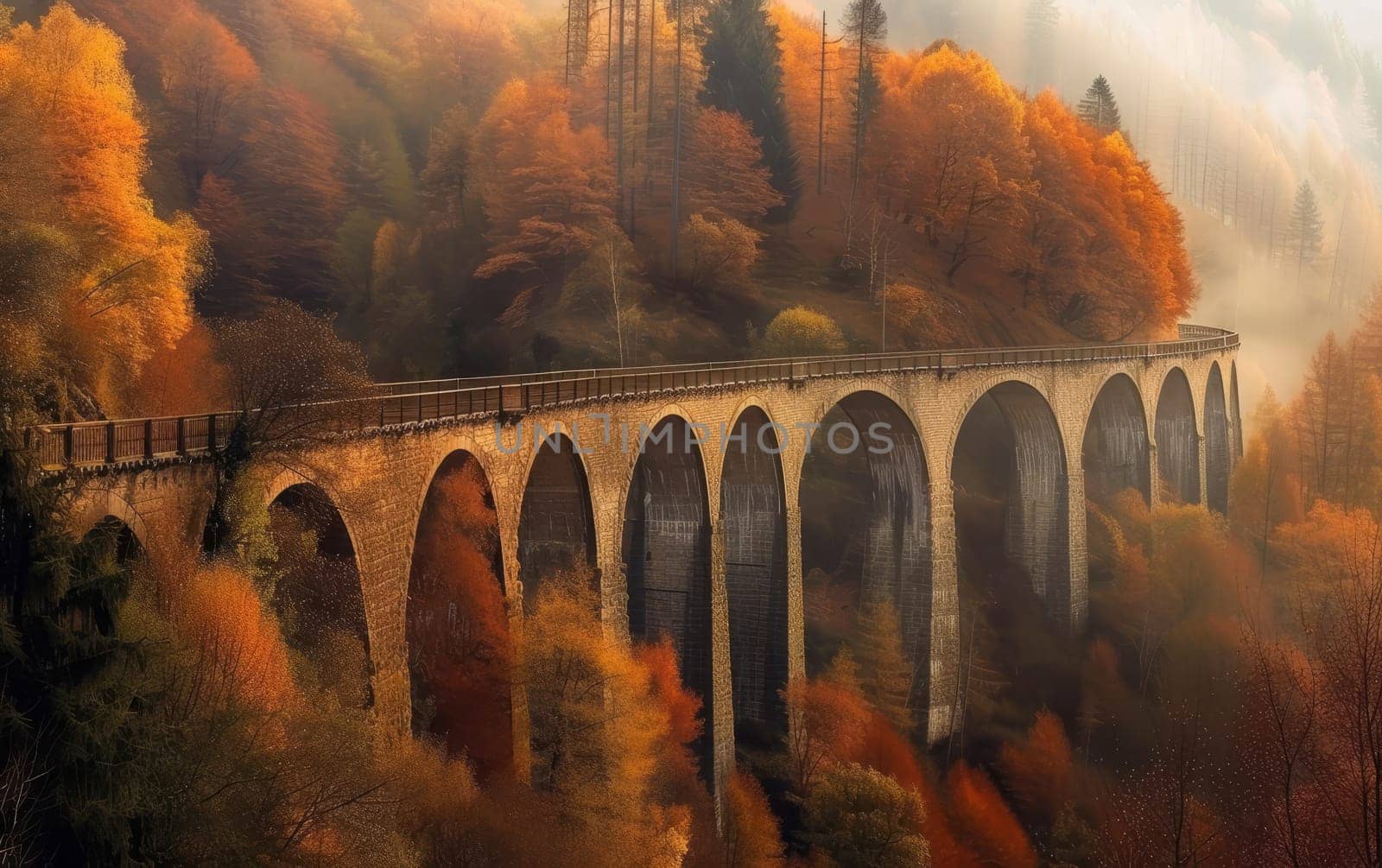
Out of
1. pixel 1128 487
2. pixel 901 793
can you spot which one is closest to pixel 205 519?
pixel 901 793

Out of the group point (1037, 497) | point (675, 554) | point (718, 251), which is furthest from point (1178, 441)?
point (675, 554)

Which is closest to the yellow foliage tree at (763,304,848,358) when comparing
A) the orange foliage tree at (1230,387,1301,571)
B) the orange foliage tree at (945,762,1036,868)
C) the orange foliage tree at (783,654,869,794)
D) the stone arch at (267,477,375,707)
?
the orange foliage tree at (783,654,869,794)

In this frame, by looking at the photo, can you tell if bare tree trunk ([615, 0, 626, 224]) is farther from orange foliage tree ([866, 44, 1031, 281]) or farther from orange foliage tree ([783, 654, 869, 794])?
orange foliage tree ([783, 654, 869, 794])

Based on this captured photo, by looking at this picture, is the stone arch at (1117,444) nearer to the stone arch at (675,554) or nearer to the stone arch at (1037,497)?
the stone arch at (1037,497)

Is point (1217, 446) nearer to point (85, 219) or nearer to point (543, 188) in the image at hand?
point (543, 188)

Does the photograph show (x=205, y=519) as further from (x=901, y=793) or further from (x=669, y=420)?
(x=901, y=793)
